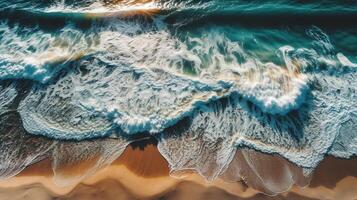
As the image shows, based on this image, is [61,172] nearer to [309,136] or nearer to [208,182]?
[208,182]

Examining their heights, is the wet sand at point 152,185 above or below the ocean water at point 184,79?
below

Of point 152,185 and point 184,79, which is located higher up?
point 184,79

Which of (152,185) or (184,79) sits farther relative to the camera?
(184,79)

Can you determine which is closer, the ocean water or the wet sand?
the wet sand

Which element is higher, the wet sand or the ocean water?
the ocean water
